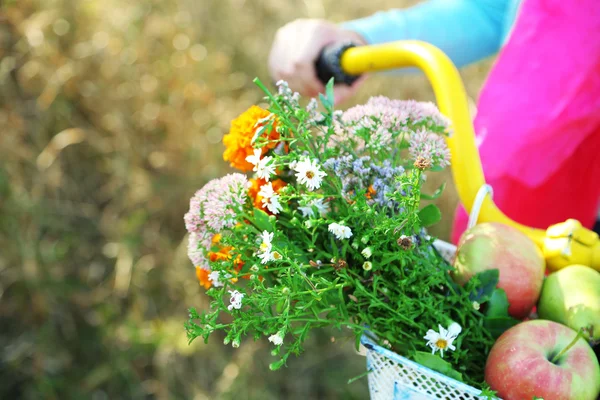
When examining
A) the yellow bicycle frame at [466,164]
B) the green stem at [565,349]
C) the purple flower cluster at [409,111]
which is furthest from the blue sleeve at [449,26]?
the green stem at [565,349]

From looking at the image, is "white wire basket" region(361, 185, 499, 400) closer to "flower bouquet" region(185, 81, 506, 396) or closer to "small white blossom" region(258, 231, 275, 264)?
"flower bouquet" region(185, 81, 506, 396)

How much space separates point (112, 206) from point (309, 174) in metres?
1.82

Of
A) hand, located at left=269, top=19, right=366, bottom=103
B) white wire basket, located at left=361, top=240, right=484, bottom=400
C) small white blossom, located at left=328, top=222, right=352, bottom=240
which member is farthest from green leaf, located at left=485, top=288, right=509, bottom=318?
hand, located at left=269, top=19, right=366, bottom=103

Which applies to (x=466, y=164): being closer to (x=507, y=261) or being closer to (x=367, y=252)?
(x=507, y=261)

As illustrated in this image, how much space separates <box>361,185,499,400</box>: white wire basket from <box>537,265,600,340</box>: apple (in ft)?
0.53

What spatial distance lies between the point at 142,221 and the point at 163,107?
0.43 metres

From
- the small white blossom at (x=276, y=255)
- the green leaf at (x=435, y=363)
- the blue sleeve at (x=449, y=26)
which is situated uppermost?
the small white blossom at (x=276, y=255)

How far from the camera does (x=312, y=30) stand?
3.48ft

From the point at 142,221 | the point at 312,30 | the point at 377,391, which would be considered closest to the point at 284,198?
the point at 377,391

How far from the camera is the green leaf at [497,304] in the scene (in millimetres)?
714

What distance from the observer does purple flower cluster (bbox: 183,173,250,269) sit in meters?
0.65

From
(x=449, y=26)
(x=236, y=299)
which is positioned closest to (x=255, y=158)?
(x=236, y=299)

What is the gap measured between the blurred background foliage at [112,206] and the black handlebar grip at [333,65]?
1218 millimetres

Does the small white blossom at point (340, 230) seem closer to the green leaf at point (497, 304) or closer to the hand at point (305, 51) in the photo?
the green leaf at point (497, 304)
